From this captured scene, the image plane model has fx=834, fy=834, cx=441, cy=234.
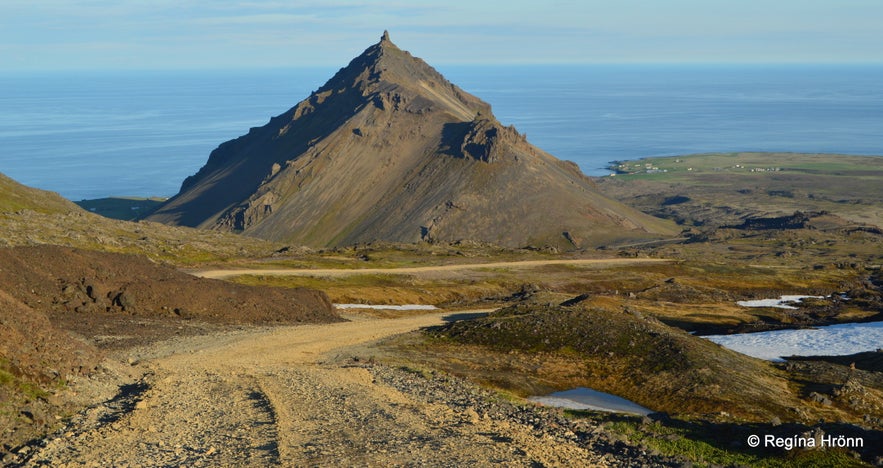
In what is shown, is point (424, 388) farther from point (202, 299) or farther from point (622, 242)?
point (622, 242)

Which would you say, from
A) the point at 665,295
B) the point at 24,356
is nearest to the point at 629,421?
the point at 24,356

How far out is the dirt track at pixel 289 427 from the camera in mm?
26766

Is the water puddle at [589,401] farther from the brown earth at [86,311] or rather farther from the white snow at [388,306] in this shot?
the white snow at [388,306]

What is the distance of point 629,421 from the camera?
3497cm

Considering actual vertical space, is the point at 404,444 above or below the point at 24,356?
below

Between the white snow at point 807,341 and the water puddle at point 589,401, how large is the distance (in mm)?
21758

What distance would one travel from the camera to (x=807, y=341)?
65.9 metres

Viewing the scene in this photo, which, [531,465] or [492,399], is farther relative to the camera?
[492,399]

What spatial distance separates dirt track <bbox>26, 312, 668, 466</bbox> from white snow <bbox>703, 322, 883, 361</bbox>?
111ft

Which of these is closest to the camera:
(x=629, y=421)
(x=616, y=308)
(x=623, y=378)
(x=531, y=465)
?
(x=531, y=465)

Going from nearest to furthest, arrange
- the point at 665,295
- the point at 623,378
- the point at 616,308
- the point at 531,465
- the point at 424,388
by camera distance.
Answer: the point at 531,465 → the point at 424,388 → the point at 623,378 → the point at 616,308 → the point at 665,295

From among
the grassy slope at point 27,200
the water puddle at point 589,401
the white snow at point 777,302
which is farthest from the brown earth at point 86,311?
the grassy slope at point 27,200

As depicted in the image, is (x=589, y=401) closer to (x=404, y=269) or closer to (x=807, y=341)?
(x=807, y=341)

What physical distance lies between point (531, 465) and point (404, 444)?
14.8 feet
